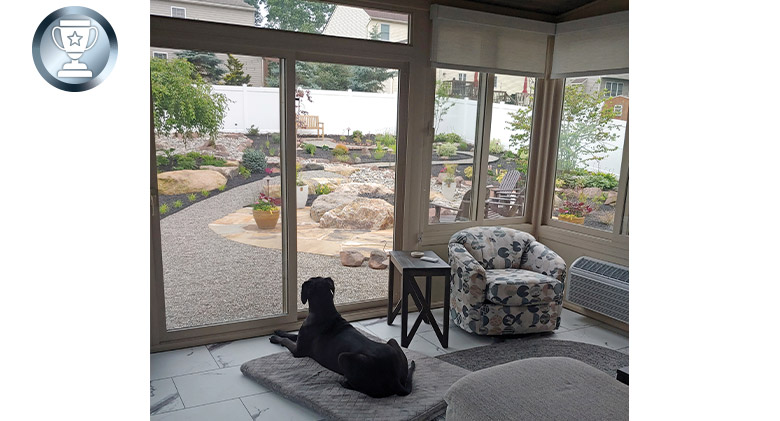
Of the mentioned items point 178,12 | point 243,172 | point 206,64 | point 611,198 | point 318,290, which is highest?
point 178,12

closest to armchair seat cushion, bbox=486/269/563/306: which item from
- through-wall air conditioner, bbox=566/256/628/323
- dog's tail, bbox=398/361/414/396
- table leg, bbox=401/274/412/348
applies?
through-wall air conditioner, bbox=566/256/628/323

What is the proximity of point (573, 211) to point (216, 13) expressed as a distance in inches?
128

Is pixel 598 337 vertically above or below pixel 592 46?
below

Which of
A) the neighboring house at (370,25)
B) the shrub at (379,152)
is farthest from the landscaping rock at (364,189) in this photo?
the neighboring house at (370,25)

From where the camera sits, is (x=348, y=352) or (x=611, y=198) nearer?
(x=348, y=352)

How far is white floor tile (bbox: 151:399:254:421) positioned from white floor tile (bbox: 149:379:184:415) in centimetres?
6

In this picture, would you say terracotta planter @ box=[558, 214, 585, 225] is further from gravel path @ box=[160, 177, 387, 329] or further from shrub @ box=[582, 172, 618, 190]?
gravel path @ box=[160, 177, 387, 329]

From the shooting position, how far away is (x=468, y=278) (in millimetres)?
3701

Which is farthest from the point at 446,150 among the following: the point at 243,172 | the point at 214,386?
the point at 214,386

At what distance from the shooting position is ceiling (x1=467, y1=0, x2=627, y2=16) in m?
4.18

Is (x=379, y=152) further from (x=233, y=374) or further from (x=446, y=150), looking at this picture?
(x=233, y=374)

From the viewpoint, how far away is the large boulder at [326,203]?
12.7 ft
